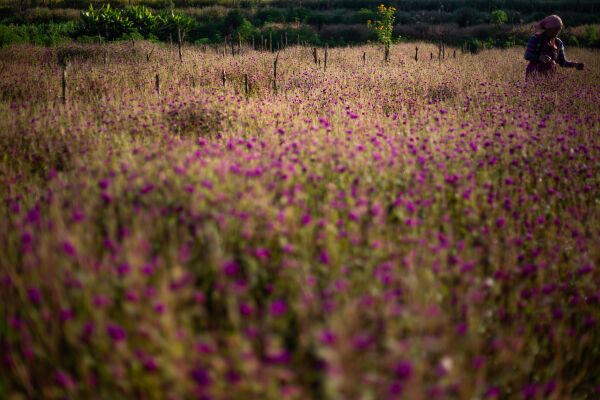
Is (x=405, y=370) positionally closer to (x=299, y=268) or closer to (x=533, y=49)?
(x=299, y=268)

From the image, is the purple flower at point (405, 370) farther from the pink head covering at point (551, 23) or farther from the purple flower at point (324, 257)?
the pink head covering at point (551, 23)

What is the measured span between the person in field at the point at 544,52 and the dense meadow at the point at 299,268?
11.3ft

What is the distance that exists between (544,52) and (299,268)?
8.72 meters

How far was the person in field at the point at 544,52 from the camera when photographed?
7953 millimetres

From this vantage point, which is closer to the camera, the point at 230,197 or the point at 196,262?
the point at 196,262

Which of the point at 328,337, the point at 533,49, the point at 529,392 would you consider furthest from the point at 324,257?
the point at 533,49

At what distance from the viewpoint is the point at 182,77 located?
→ 929 centimetres

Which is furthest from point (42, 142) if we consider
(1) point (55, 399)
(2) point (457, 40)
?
(2) point (457, 40)

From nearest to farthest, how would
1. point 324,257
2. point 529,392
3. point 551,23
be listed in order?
1. point 529,392
2. point 324,257
3. point 551,23

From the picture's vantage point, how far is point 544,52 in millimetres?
8336

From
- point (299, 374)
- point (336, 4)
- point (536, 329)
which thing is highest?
point (336, 4)


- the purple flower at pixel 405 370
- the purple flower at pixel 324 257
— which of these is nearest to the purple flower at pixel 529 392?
the purple flower at pixel 405 370

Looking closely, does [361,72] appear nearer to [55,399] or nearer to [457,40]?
[55,399]

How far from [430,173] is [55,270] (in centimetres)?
297
